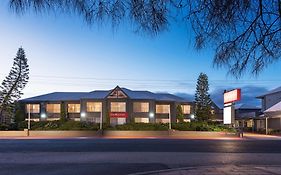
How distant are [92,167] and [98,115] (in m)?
60.1

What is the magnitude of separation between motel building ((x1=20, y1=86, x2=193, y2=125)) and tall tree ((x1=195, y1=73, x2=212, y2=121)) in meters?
4.37

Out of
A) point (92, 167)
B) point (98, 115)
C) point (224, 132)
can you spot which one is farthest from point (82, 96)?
point (92, 167)

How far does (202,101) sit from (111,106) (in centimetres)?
1701

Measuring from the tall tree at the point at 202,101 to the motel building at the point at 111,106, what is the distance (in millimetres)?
4371

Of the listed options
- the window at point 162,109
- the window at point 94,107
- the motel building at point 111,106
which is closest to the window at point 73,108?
the motel building at point 111,106

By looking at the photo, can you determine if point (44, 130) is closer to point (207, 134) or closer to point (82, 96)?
point (207, 134)

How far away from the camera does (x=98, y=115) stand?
240ft

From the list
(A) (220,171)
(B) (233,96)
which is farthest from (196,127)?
(A) (220,171)

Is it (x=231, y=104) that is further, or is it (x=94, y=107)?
(x=94, y=107)

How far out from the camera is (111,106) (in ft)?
236

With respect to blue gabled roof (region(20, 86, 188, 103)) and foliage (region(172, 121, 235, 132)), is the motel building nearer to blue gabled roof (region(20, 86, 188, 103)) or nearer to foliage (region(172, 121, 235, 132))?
blue gabled roof (region(20, 86, 188, 103))

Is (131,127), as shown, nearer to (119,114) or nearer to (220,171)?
(119,114)

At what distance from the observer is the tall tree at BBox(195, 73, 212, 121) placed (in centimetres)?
7406

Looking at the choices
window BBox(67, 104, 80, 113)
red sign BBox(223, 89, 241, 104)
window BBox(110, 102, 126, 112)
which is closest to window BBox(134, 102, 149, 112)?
window BBox(110, 102, 126, 112)
